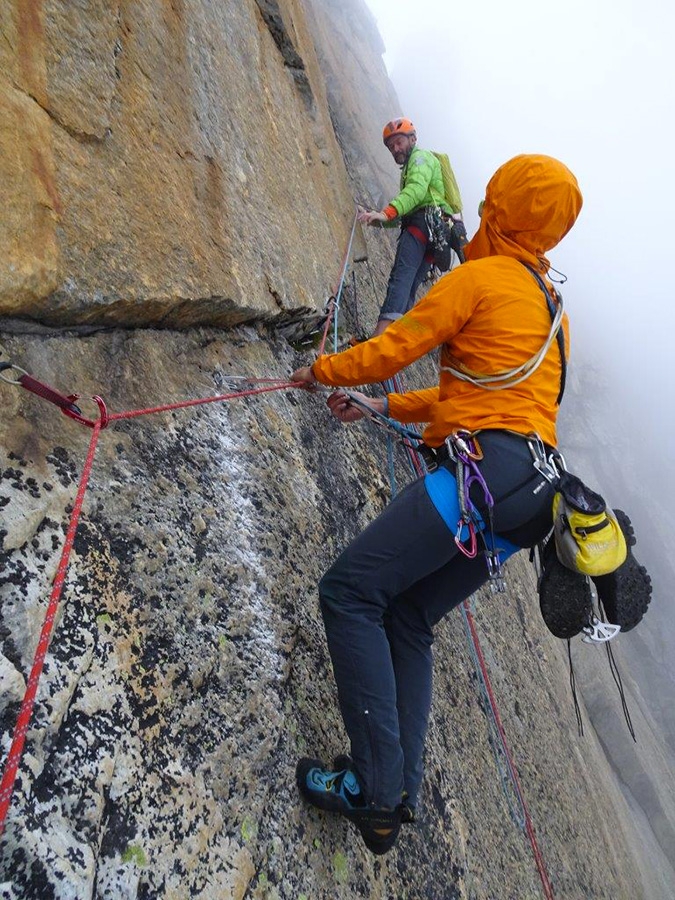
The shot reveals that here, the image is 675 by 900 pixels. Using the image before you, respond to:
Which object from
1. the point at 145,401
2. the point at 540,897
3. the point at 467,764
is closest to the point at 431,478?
the point at 145,401

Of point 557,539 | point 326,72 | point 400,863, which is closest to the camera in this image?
point 557,539

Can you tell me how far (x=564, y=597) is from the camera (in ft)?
7.56

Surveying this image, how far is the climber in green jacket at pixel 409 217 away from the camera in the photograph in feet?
17.5

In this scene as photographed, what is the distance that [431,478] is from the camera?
2275 millimetres

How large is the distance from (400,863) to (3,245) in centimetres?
271

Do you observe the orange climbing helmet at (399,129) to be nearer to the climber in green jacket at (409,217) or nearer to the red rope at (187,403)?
the climber in green jacket at (409,217)

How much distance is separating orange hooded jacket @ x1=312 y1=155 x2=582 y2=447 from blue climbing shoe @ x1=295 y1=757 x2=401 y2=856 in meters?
1.29

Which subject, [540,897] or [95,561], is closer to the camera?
[95,561]

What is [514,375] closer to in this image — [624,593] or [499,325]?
[499,325]

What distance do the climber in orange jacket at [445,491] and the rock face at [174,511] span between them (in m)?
0.32

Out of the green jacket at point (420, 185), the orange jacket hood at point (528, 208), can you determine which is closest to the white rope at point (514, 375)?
the orange jacket hood at point (528, 208)

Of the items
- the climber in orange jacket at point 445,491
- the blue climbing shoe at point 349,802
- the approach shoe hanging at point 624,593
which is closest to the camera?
the blue climbing shoe at point 349,802

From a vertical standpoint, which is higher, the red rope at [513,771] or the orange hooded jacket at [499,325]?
the orange hooded jacket at [499,325]

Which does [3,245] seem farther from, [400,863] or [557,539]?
[400,863]
